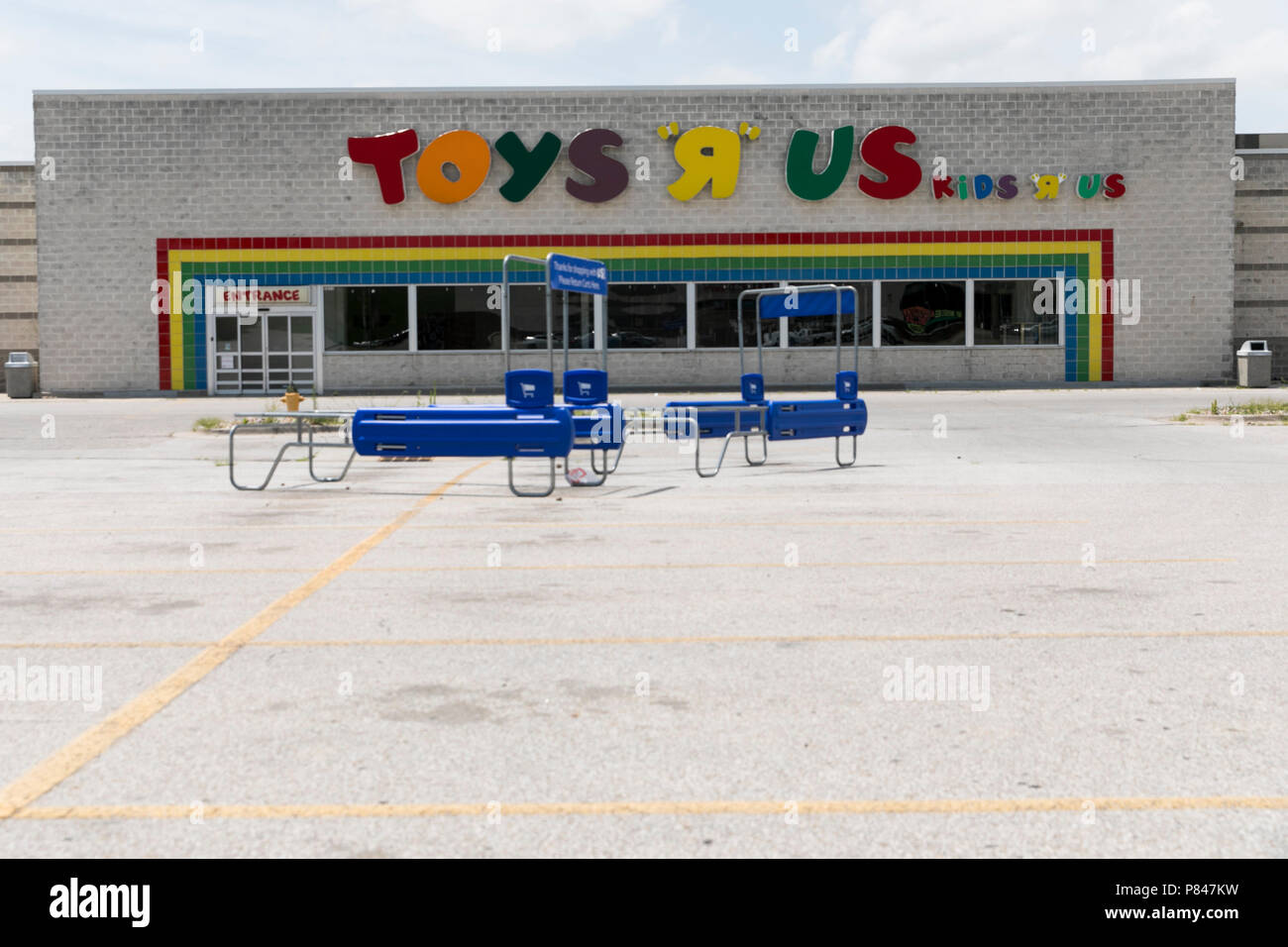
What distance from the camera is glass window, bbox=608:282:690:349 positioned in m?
37.1

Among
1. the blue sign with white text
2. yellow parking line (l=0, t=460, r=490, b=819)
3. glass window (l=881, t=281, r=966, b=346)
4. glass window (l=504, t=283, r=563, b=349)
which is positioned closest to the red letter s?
glass window (l=881, t=281, r=966, b=346)

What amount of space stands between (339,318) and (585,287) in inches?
878

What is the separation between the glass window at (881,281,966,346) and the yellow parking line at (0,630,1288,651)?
102 ft

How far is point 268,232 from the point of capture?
36625 millimetres

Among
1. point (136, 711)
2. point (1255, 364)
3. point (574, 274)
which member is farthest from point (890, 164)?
point (136, 711)

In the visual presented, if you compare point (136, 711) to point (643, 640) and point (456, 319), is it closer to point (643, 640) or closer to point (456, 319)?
point (643, 640)

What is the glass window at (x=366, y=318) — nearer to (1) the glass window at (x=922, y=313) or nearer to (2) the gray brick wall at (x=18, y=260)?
(2) the gray brick wall at (x=18, y=260)

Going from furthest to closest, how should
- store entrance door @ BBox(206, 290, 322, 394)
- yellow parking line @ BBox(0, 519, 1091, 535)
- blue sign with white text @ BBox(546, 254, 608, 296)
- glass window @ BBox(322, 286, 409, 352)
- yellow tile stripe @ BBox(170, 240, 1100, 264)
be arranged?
store entrance door @ BBox(206, 290, 322, 394) < glass window @ BBox(322, 286, 409, 352) < yellow tile stripe @ BBox(170, 240, 1100, 264) < blue sign with white text @ BBox(546, 254, 608, 296) < yellow parking line @ BBox(0, 519, 1091, 535)

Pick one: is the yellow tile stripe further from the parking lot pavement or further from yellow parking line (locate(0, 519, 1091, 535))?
yellow parking line (locate(0, 519, 1091, 535))

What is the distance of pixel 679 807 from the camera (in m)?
4.22

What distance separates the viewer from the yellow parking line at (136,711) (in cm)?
443

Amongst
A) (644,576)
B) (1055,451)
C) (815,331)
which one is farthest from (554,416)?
(815,331)

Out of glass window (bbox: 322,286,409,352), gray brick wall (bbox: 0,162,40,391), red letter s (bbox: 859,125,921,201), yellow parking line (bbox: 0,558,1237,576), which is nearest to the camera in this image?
yellow parking line (bbox: 0,558,1237,576)

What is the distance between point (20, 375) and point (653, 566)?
3236cm
